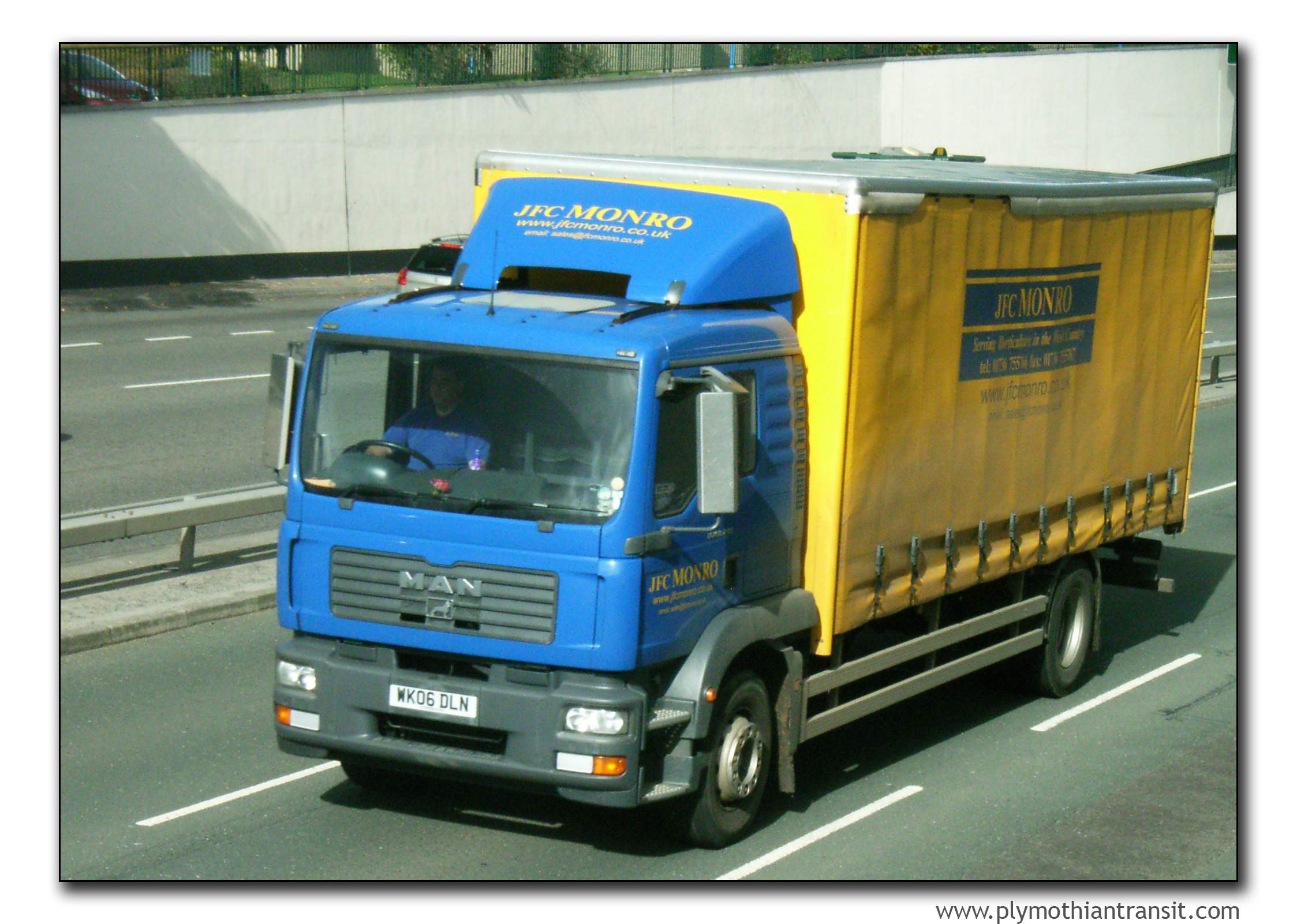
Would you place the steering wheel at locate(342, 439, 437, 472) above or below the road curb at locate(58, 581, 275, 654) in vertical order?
above

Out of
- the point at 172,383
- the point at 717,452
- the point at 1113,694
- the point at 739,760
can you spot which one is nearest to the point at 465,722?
the point at 739,760

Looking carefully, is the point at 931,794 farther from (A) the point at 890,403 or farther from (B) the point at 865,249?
(B) the point at 865,249

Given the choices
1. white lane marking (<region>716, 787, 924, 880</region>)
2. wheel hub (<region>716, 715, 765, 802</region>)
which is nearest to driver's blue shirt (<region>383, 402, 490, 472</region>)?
wheel hub (<region>716, 715, 765, 802</region>)

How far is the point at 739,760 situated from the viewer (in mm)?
7547

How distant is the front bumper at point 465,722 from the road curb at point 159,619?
321 centimetres

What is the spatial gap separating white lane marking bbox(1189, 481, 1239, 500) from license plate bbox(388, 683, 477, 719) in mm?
12977

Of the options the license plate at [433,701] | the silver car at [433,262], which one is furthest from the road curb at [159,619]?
the silver car at [433,262]

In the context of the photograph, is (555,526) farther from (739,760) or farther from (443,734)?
(739,760)

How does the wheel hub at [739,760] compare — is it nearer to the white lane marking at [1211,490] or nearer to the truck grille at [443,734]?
the truck grille at [443,734]

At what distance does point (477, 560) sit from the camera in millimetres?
6922

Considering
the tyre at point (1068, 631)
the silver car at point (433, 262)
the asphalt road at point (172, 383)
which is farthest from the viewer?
the silver car at point (433, 262)

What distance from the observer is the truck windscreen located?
22.6 ft

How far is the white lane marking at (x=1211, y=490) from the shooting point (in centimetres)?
1827

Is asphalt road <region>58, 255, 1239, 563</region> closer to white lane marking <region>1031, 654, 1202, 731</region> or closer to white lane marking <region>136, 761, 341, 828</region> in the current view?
white lane marking <region>1031, 654, 1202, 731</region>
